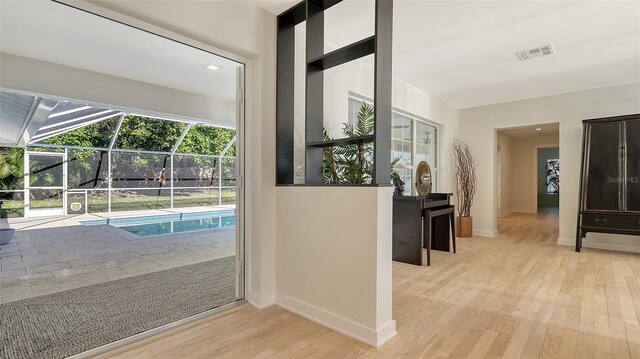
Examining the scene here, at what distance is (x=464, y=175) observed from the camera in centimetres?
558

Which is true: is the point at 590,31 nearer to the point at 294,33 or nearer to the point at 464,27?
the point at 464,27

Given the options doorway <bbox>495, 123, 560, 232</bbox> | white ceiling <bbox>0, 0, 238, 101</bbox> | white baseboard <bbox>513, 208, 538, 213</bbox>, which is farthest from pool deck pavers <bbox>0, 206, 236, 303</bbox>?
white baseboard <bbox>513, 208, 538, 213</bbox>

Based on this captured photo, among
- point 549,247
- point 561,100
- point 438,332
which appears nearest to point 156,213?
point 438,332

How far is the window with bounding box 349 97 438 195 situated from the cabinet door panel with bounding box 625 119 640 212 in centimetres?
246

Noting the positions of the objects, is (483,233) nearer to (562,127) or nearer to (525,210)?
(562,127)

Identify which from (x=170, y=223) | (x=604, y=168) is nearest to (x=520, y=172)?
(x=604, y=168)

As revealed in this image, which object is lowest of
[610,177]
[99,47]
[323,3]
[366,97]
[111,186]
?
[111,186]

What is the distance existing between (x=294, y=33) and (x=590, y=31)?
9.10 ft

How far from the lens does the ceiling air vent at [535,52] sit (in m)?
3.27

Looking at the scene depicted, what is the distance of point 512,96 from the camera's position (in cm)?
507

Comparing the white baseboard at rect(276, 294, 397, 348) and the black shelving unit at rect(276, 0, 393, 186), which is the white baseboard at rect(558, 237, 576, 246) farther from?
the black shelving unit at rect(276, 0, 393, 186)

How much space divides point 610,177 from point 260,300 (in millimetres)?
4726

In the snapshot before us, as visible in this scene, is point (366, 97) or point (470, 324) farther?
point (366, 97)

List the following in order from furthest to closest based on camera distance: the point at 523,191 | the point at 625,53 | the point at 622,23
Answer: the point at 523,191 → the point at 625,53 → the point at 622,23
